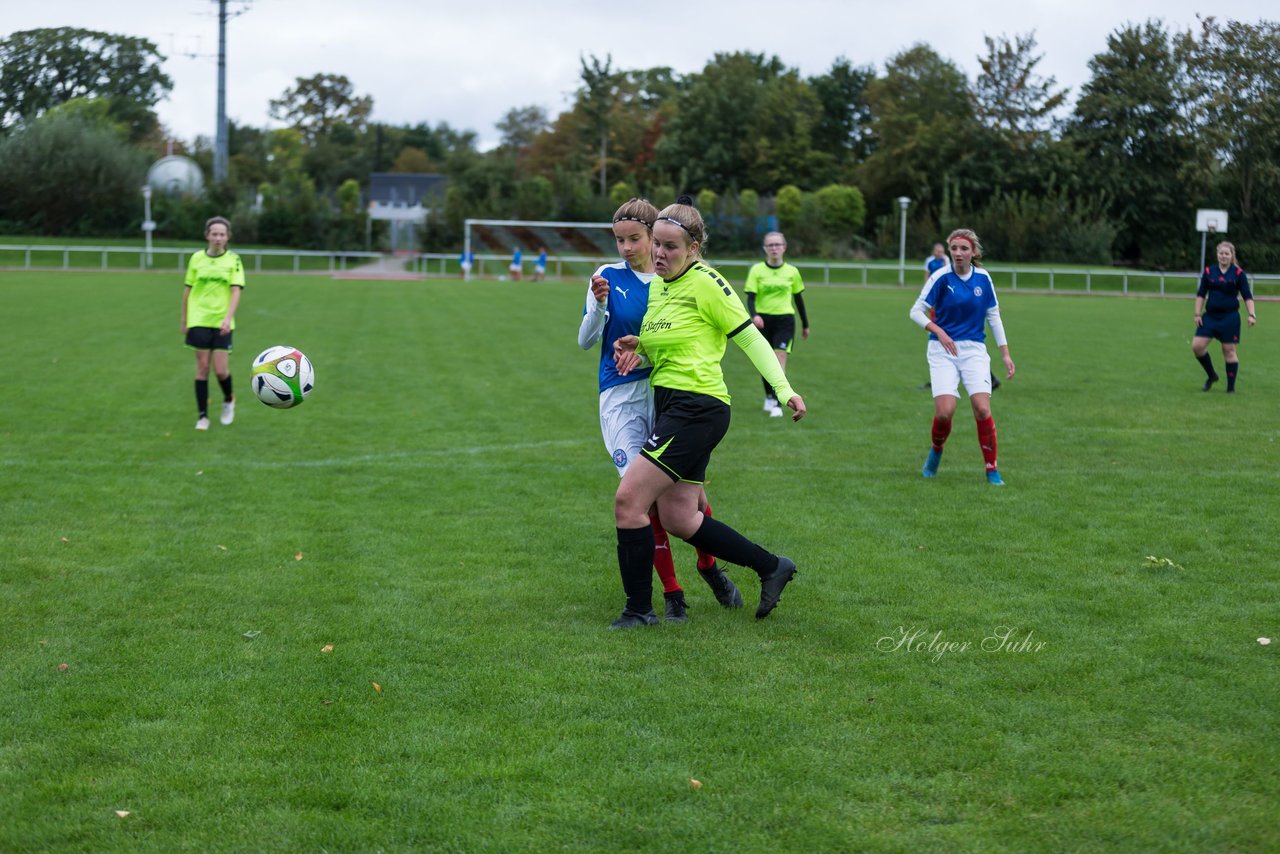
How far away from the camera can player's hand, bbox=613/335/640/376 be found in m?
5.71

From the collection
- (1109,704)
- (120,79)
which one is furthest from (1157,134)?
(120,79)

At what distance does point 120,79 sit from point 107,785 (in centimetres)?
9547

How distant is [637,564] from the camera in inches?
231

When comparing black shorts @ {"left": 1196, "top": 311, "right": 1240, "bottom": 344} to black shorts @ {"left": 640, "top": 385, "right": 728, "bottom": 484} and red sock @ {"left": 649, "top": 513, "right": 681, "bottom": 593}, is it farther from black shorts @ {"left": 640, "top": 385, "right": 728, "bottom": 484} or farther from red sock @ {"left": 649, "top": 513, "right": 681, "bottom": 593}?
black shorts @ {"left": 640, "top": 385, "right": 728, "bottom": 484}

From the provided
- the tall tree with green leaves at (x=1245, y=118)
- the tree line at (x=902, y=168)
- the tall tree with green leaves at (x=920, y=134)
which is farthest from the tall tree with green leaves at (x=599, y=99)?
the tall tree with green leaves at (x=1245, y=118)

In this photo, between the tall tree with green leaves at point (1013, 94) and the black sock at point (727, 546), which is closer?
the black sock at point (727, 546)

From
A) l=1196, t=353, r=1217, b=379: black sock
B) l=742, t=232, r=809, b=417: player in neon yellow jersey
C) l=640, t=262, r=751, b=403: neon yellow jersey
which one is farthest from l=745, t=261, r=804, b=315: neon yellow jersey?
l=640, t=262, r=751, b=403: neon yellow jersey

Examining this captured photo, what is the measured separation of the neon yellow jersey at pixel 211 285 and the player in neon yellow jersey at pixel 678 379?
697 cm

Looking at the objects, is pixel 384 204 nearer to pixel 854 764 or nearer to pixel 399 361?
pixel 399 361

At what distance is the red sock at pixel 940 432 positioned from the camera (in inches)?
380

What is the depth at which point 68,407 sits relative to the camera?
13070mm

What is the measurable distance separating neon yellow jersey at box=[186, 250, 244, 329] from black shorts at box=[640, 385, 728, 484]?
23.3ft

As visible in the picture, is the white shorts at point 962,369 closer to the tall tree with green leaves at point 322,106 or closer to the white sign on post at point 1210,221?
the white sign on post at point 1210,221

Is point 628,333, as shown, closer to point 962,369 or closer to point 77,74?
point 962,369
